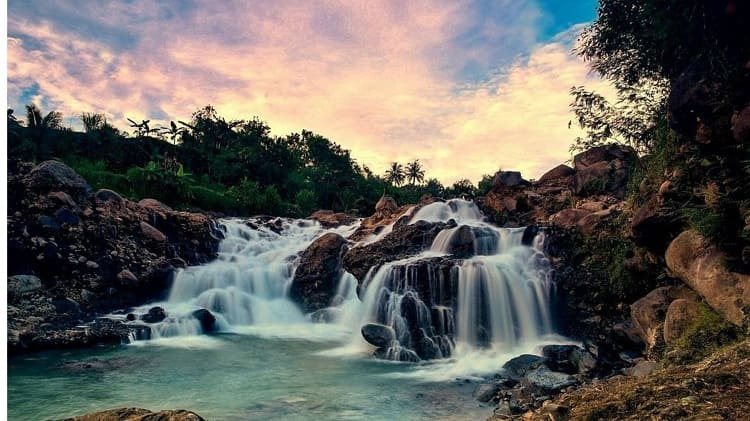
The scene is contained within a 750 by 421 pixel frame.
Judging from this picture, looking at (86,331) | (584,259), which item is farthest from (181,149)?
(584,259)

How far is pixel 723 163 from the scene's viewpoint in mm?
7832

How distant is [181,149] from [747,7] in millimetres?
47913

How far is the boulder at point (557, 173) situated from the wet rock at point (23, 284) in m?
22.0

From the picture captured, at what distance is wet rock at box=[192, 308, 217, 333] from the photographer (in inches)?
588

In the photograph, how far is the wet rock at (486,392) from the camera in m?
7.84

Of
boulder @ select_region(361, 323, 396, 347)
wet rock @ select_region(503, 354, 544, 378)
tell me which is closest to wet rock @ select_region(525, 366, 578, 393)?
wet rock @ select_region(503, 354, 544, 378)

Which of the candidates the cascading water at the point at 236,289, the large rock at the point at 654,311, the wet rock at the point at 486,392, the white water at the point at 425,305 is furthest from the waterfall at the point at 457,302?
the cascading water at the point at 236,289

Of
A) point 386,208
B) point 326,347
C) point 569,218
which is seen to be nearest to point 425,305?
point 326,347

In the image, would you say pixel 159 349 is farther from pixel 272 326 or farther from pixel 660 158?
pixel 660 158

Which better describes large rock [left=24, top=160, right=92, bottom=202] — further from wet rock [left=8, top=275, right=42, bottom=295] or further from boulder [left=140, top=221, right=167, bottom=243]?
wet rock [left=8, top=275, right=42, bottom=295]

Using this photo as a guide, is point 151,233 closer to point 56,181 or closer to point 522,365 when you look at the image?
point 56,181

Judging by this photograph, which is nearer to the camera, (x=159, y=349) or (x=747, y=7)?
(x=747, y=7)

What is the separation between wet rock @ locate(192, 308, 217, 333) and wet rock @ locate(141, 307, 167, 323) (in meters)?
0.93

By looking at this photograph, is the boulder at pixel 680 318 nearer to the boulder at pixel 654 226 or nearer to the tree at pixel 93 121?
the boulder at pixel 654 226
